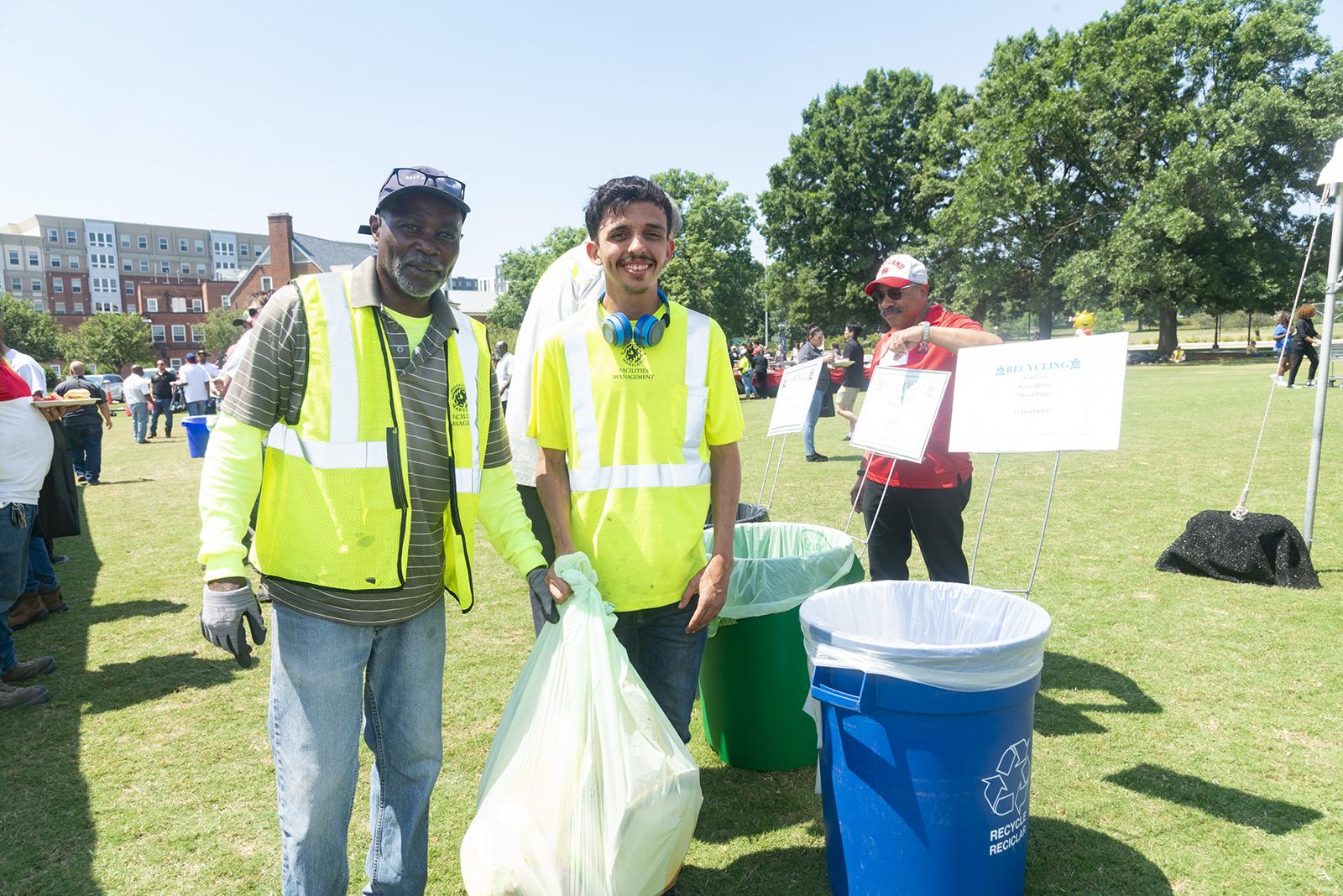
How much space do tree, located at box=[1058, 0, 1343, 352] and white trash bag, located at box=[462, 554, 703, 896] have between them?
99.5ft

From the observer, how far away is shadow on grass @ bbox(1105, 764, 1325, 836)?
101 inches

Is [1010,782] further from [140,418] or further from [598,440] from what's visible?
[140,418]

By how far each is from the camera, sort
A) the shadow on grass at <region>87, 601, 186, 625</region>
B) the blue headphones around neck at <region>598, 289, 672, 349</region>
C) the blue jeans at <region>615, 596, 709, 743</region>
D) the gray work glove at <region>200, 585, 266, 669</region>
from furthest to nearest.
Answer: the shadow on grass at <region>87, 601, 186, 625</region>
the blue jeans at <region>615, 596, 709, 743</region>
the blue headphones around neck at <region>598, 289, 672, 349</region>
the gray work glove at <region>200, 585, 266, 669</region>

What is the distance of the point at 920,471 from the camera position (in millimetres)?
3289

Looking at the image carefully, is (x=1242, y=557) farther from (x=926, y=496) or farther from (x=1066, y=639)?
(x=926, y=496)

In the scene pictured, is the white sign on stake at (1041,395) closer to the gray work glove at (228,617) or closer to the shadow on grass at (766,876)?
the shadow on grass at (766,876)

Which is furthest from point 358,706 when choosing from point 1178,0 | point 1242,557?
point 1178,0

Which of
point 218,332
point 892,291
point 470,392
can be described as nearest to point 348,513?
point 470,392

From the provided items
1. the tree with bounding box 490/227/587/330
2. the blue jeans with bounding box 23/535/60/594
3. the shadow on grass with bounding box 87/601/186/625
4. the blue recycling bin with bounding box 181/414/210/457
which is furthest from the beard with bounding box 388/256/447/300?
the tree with bounding box 490/227/587/330

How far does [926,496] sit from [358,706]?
235 cm

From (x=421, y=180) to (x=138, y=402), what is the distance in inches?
689

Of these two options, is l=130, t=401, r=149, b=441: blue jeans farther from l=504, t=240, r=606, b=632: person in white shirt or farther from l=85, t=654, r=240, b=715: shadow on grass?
l=504, t=240, r=606, b=632: person in white shirt

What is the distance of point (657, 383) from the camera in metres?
2.16

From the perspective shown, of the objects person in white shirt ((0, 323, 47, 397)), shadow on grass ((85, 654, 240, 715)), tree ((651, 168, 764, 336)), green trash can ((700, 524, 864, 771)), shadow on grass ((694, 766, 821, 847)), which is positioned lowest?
shadow on grass ((85, 654, 240, 715))
